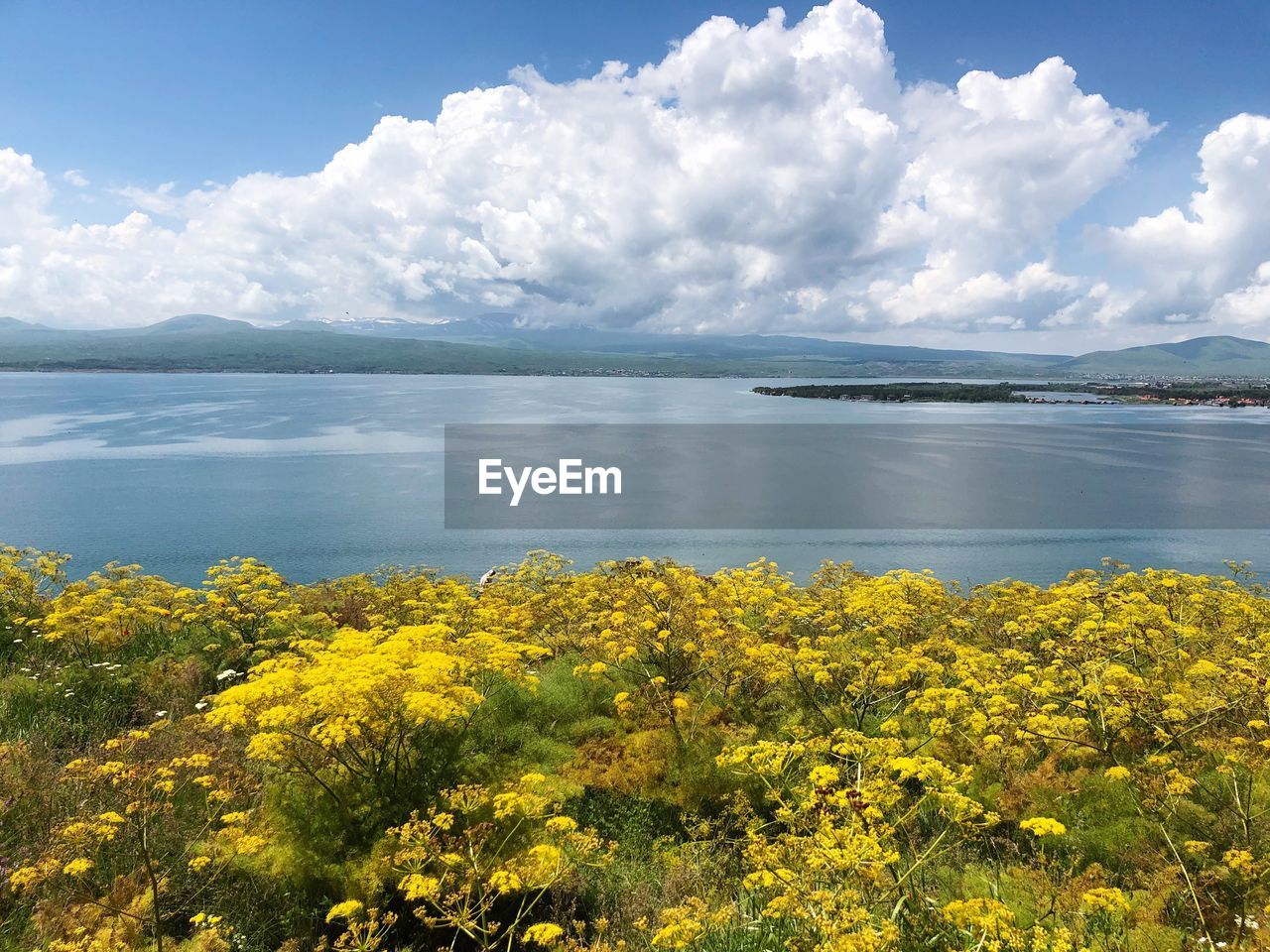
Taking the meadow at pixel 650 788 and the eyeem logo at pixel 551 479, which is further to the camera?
the eyeem logo at pixel 551 479

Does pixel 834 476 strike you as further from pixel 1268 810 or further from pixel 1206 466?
pixel 1268 810

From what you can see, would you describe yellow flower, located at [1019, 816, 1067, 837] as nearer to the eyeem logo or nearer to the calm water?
the calm water


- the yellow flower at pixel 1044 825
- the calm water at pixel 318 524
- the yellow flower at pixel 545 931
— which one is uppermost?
the yellow flower at pixel 1044 825
